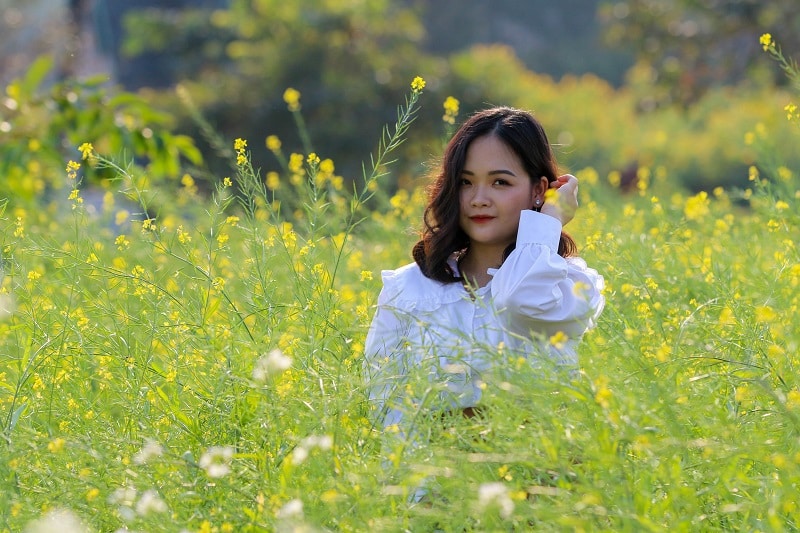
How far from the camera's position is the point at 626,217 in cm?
498

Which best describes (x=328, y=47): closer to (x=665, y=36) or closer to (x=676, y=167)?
(x=676, y=167)

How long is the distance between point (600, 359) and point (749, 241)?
2.08 m

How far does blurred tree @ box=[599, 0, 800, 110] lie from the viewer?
13.9 m

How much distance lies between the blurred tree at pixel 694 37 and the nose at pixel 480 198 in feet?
38.3

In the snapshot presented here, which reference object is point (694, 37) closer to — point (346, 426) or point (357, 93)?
point (357, 93)

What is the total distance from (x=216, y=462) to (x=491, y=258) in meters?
1.11

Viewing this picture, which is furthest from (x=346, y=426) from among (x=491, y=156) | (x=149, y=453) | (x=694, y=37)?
(x=694, y=37)

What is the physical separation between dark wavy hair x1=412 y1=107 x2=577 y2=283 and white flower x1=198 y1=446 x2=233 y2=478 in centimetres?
94

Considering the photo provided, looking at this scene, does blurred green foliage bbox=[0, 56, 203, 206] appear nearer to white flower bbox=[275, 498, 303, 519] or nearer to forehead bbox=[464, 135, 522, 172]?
forehead bbox=[464, 135, 522, 172]

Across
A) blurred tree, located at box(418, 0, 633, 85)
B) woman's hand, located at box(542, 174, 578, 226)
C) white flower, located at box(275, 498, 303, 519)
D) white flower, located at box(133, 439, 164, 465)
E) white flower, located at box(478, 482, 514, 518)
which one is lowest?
blurred tree, located at box(418, 0, 633, 85)

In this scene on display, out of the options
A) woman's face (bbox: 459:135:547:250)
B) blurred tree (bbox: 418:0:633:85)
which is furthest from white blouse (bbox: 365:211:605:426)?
blurred tree (bbox: 418:0:633:85)

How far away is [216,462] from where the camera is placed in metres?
2.23

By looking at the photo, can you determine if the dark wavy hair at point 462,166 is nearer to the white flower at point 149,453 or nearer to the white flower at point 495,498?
the white flower at point 149,453

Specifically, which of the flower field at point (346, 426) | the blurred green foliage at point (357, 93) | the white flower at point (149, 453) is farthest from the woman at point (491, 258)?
the blurred green foliage at point (357, 93)
